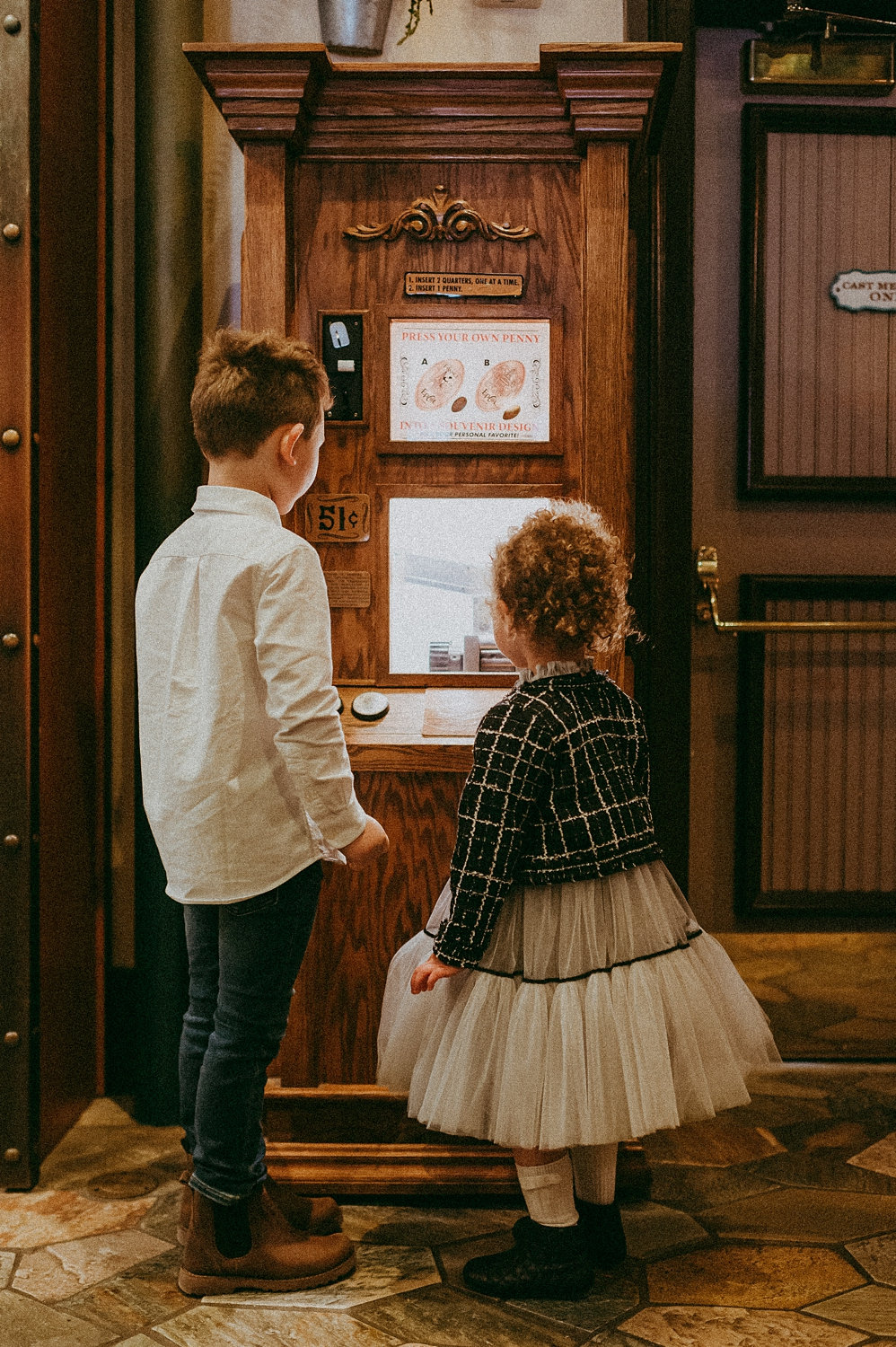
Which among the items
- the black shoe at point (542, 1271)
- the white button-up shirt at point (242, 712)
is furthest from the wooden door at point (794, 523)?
the white button-up shirt at point (242, 712)

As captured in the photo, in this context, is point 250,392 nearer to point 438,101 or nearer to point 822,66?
point 438,101

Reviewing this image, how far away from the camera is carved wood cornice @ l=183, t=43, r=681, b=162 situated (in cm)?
232

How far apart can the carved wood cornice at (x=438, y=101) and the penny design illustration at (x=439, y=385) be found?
446 mm

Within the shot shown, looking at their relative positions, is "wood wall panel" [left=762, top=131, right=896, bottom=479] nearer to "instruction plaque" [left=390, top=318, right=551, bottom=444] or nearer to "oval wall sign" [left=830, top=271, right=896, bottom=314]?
"oval wall sign" [left=830, top=271, right=896, bottom=314]

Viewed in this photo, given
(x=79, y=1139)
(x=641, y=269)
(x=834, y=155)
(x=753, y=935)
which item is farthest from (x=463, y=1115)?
(x=834, y=155)

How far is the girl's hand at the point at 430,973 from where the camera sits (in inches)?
74.6

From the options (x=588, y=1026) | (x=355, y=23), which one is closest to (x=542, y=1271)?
(x=588, y=1026)

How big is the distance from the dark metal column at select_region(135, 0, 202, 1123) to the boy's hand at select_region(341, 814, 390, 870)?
1097 millimetres

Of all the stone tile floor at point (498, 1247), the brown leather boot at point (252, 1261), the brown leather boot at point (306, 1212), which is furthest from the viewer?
the brown leather boot at point (306, 1212)

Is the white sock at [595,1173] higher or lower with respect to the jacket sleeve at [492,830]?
lower

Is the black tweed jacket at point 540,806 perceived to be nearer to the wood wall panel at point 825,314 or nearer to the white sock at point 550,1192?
the white sock at point 550,1192

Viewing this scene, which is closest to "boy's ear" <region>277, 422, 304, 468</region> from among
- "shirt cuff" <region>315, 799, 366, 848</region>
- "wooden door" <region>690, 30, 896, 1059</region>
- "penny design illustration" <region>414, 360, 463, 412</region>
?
"penny design illustration" <region>414, 360, 463, 412</region>

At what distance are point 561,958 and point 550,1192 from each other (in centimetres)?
42

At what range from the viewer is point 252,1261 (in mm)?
2025
